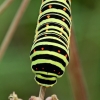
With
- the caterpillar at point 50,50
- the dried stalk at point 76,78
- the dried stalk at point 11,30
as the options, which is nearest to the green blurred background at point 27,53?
the dried stalk at point 76,78

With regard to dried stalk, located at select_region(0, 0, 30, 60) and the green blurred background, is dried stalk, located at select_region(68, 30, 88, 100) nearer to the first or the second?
dried stalk, located at select_region(0, 0, 30, 60)

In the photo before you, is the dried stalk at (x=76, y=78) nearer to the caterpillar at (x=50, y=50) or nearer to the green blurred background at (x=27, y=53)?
the caterpillar at (x=50, y=50)

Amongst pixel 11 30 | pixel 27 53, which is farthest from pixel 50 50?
pixel 27 53

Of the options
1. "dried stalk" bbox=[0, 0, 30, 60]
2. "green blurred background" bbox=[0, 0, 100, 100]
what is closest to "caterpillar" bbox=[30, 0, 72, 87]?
"dried stalk" bbox=[0, 0, 30, 60]

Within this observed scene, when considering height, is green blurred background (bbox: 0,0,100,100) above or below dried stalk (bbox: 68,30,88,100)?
above

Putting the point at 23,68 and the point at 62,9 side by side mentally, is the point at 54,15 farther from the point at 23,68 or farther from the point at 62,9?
the point at 23,68

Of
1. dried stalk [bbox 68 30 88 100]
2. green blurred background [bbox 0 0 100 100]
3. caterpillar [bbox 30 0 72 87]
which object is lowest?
caterpillar [bbox 30 0 72 87]

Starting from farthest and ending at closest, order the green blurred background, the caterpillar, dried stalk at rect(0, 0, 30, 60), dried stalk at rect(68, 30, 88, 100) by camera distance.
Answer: the green blurred background → dried stalk at rect(68, 30, 88, 100) → dried stalk at rect(0, 0, 30, 60) → the caterpillar

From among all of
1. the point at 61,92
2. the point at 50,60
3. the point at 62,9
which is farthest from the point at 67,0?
the point at 61,92
